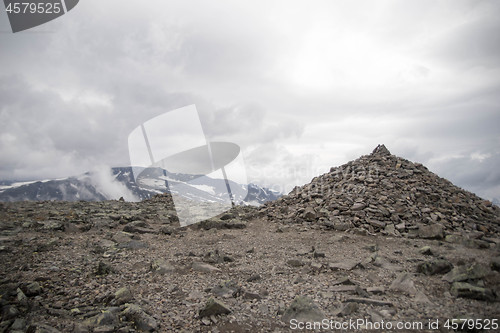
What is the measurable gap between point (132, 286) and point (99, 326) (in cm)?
219

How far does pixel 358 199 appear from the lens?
54.5 ft

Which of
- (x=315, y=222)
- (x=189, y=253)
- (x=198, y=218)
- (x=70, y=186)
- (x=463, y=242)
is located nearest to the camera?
(x=189, y=253)

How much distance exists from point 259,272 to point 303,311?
281 centimetres

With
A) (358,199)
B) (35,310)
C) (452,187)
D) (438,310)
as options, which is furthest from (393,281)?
(452,187)

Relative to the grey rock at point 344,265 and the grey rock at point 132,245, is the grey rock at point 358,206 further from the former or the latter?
the grey rock at point 132,245

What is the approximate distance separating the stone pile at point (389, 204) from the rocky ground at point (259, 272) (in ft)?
0.33

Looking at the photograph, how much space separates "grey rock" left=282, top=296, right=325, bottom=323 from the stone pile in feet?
31.4

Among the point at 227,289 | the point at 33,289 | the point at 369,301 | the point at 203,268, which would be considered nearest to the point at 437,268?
the point at 369,301

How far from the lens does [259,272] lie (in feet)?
27.2

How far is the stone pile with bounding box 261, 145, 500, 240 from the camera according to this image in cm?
1431

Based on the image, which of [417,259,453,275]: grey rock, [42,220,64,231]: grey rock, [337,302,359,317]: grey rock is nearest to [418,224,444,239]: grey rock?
[417,259,453,275]: grey rock

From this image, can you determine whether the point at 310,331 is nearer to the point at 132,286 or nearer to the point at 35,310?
the point at 132,286

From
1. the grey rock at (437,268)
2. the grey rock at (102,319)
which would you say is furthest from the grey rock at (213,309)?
the grey rock at (437,268)

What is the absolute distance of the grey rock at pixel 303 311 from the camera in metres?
5.47
